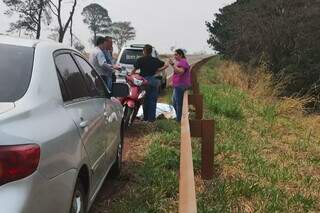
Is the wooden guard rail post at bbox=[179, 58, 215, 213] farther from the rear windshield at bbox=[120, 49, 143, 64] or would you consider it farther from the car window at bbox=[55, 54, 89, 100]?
the rear windshield at bbox=[120, 49, 143, 64]

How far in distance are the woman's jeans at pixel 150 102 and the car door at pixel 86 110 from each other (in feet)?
19.6

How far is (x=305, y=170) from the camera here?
814cm

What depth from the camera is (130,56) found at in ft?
63.5

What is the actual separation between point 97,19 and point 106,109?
3982 inches

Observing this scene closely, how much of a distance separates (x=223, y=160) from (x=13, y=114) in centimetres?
495

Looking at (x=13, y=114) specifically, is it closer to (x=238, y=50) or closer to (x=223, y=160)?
(x=223, y=160)

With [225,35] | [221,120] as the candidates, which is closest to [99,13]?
[225,35]

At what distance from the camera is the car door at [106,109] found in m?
5.75

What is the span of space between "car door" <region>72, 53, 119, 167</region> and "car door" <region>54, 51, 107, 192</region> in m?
0.08

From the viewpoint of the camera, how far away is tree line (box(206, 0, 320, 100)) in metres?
26.1

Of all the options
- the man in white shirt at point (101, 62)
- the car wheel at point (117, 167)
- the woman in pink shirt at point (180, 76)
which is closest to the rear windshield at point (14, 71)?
the car wheel at point (117, 167)

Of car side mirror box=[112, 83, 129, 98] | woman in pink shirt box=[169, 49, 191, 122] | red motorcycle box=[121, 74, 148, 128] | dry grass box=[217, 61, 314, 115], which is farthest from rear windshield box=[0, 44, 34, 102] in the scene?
dry grass box=[217, 61, 314, 115]

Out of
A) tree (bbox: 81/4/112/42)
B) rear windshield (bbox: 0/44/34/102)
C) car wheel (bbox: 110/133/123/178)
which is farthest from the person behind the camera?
tree (bbox: 81/4/112/42)

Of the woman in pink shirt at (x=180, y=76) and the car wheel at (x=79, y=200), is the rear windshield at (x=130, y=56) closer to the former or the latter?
the woman in pink shirt at (x=180, y=76)
